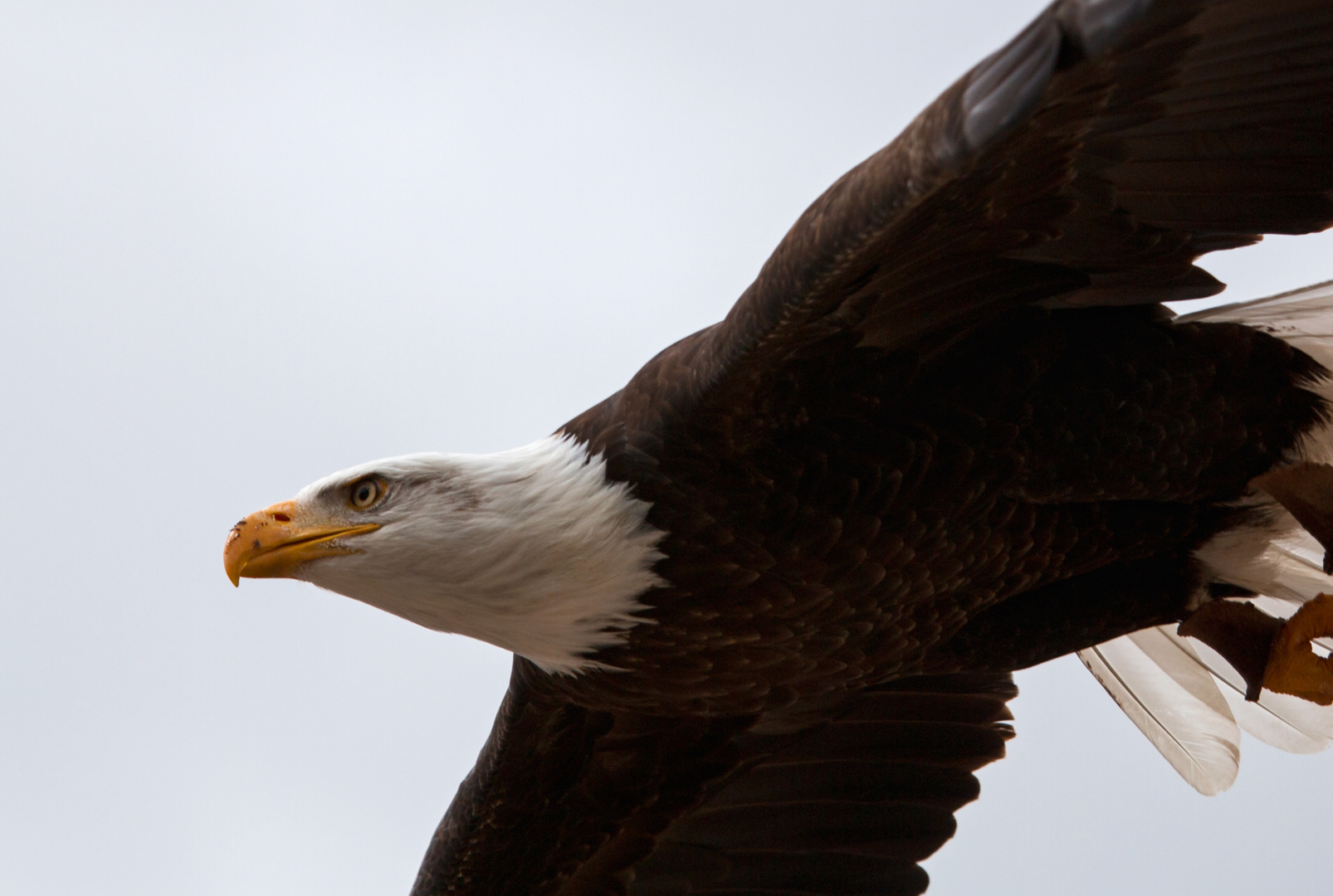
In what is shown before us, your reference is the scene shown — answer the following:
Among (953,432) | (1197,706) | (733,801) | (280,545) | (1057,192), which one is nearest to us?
(1057,192)

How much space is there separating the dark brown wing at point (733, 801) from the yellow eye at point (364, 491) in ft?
3.13

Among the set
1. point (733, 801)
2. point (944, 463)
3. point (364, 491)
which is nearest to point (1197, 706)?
point (733, 801)

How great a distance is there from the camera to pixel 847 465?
3.42 metres

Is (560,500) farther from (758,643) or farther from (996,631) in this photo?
(996,631)

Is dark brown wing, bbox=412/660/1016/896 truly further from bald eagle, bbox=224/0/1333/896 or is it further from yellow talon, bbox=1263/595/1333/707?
yellow talon, bbox=1263/595/1333/707

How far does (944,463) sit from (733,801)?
1550 millimetres

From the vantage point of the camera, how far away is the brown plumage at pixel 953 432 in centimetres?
286

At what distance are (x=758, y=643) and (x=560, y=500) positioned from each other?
56 cm

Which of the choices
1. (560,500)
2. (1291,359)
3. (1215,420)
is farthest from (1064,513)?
(560,500)

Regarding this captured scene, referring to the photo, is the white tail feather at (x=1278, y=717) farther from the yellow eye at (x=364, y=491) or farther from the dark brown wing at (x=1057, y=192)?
the yellow eye at (x=364, y=491)

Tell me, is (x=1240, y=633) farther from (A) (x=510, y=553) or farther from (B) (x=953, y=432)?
(A) (x=510, y=553)

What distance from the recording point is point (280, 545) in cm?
357

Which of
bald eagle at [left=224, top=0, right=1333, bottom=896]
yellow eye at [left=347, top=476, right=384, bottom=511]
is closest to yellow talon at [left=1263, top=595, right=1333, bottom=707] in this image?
bald eagle at [left=224, top=0, right=1333, bottom=896]

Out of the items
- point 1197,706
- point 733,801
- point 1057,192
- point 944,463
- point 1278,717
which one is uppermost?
point 1057,192
